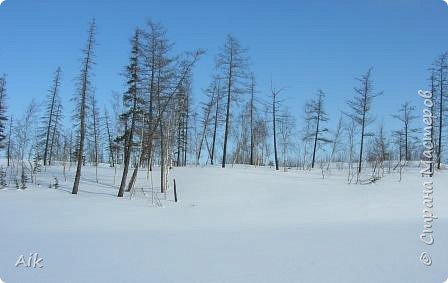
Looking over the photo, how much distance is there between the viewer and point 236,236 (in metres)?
10.6

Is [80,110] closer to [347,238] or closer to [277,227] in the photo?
[277,227]

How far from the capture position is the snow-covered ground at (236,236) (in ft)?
23.4

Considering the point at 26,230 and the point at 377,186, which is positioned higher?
the point at 377,186

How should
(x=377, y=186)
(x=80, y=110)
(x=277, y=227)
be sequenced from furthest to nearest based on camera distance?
(x=80, y=110) < (x=377, y=186) < (x=277, y=227)

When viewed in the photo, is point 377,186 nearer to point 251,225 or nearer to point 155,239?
point 251,225

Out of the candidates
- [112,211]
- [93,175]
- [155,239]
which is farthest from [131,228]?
[93,175]

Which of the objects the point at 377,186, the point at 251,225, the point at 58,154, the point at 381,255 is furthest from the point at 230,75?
the point at 58,154

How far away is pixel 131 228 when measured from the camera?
1283 centimetres

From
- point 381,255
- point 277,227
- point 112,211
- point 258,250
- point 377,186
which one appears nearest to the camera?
point 381,255

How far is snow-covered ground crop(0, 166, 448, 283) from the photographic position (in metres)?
7.14

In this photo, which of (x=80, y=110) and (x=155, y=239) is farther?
(x=80, y=110)

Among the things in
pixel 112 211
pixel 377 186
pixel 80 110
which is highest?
pixel 80 110

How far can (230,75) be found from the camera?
110 ft

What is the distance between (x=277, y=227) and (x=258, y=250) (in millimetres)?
3641
